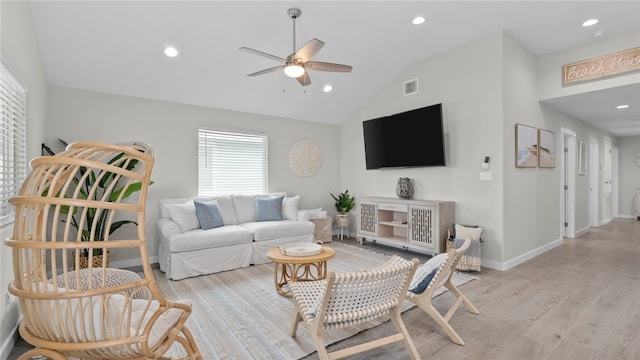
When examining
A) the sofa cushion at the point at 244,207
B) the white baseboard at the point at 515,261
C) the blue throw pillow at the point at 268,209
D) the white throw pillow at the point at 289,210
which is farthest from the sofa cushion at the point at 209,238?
the white baseboard at the point at 515,261

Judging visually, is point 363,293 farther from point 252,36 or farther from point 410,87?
point 410,87

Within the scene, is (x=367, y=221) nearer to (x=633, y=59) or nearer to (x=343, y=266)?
(x=343, y=266)

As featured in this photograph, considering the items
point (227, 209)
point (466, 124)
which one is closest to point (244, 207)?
point (227, 209)

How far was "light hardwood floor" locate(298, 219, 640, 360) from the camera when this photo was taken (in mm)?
2135

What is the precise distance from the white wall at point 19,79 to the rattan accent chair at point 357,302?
2.10 m

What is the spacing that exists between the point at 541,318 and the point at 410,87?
3.72 meters

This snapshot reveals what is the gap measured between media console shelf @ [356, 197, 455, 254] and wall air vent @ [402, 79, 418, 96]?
182 cm

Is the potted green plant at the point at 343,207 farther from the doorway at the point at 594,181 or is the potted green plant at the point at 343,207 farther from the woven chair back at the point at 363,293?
the doorway at the point at 594,181

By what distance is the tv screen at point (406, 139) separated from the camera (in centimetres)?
443

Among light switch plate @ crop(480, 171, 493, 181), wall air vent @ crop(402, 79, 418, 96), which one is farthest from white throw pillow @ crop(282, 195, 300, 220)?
light switch plate @ crop(480, 171, 493, 181)

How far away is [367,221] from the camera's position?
543 cm

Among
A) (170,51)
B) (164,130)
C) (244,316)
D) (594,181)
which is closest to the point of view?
(244,316)

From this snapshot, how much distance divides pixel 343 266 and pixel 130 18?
3863mm

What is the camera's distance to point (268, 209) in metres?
4.99
